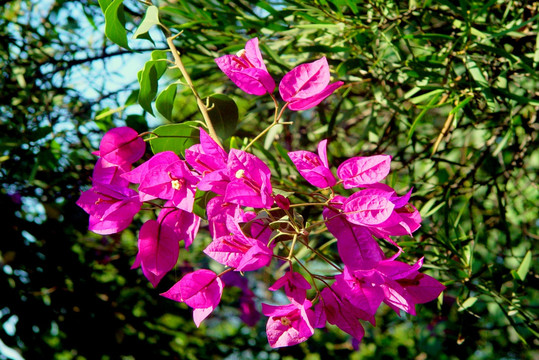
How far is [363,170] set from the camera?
1.63 ft

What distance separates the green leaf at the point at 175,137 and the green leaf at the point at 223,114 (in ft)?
0.11

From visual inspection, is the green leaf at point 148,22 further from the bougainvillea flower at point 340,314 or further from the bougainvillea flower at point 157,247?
the bougainvillea flower at point 340,314

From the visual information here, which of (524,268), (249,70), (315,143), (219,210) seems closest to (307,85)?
(249,70)

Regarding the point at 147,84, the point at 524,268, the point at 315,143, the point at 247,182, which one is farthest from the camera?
the point at 315,143

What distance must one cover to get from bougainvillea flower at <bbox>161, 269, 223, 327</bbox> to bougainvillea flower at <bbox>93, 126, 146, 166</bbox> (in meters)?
0.15

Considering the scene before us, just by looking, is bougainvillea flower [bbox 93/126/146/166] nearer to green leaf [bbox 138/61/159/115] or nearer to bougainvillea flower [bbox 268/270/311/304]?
green leaf [bbox 138/61/159/115]

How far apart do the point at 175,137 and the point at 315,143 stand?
0.86 meters

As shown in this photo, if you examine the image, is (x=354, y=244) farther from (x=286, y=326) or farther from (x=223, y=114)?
(x=223, y=114)

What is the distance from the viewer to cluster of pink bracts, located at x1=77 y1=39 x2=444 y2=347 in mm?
457

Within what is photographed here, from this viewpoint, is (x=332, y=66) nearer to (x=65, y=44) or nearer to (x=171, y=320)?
(x=65, y=44)

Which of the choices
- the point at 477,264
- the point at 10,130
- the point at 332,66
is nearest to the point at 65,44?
the point at 10,130

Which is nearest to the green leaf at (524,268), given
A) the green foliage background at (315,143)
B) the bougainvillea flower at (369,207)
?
the green foliage background at (315,143)

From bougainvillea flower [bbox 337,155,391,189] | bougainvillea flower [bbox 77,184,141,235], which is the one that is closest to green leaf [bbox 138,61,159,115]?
bougainvillea flower [bbox 77,184,141,235]

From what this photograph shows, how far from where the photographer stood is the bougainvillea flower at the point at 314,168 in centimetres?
49
